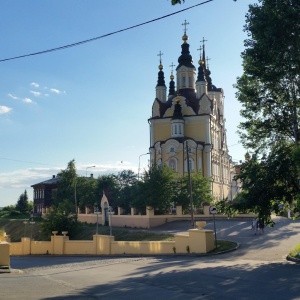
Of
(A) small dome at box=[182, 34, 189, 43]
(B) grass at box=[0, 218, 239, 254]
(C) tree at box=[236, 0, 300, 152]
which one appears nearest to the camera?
(C) tree at box=[236, 0, 300, 152]

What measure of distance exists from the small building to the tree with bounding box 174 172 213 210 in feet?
176

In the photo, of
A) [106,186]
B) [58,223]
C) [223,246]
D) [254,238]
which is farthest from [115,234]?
[106,186]

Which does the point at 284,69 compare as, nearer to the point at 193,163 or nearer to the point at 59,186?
the point at 193,163

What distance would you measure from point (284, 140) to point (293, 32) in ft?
24.2

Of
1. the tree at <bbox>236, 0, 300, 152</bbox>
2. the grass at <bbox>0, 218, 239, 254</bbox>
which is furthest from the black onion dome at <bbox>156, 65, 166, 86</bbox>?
the tree at <bbox>236, 0, 300, 152</bbox>

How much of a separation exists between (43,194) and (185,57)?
153 feet

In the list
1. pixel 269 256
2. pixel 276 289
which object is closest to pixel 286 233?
pixel 269 256

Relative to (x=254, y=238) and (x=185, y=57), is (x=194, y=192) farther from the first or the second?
(x=185, y=57)

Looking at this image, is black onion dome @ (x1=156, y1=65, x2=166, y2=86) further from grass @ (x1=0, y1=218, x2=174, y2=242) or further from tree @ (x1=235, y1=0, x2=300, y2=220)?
tree @ (x1=235, y1=0, x2=300, y2=220)

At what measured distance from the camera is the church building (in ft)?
222

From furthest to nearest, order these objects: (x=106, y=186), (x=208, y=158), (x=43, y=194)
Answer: (x=43, y=194) < (x=208, y=158) < (x=106, y=186)

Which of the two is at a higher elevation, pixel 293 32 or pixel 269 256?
pixel 293 32

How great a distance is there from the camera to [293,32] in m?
21.7

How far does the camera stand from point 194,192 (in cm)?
5122
